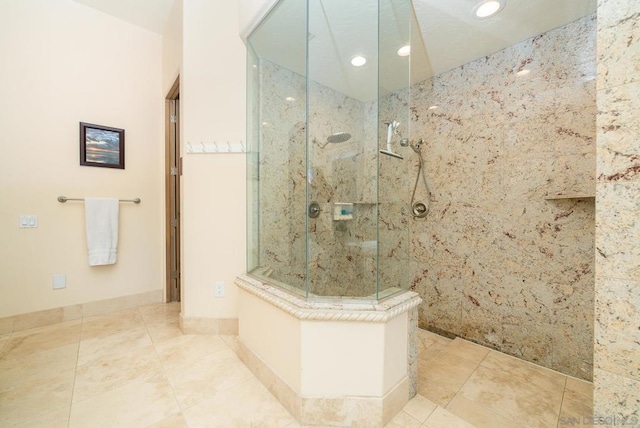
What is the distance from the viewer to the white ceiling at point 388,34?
146 centimetres

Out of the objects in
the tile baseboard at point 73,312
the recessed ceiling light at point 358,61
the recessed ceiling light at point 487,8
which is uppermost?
the recessed ceiling light at point 487,8

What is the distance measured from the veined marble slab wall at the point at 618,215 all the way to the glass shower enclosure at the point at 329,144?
0.75 metres

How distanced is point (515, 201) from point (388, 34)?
136cm

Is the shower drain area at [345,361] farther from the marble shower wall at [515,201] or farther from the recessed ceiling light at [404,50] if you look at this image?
the recessed ceiling light at [404,50]

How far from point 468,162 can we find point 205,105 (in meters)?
2.07

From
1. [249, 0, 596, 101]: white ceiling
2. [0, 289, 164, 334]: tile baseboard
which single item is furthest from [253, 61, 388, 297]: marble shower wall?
[0, 289, 164, 334]: tile baseboard

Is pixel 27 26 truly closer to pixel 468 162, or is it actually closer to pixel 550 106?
pixel 468 162

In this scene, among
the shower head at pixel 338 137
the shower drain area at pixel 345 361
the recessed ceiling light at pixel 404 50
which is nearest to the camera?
the shower drain area at pixel 345 361

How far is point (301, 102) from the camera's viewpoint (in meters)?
1.79

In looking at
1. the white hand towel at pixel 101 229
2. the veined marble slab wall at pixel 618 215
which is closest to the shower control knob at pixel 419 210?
the veined marble slab wall at pixel 618 215

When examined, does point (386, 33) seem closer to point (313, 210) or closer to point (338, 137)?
point (338, 137)

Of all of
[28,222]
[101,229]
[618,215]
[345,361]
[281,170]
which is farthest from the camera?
[101,229]

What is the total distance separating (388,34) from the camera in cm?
149

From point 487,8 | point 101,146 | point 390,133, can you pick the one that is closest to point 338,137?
point 390,133
